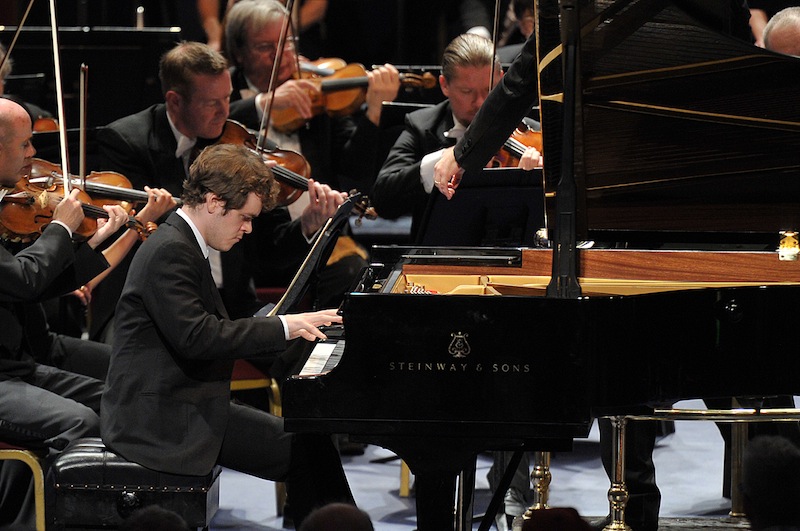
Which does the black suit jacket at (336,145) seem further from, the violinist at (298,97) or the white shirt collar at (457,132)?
the white shirt collar at (457,132)

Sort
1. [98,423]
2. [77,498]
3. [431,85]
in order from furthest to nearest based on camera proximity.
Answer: [431,85]
[98,423]
[77,498]

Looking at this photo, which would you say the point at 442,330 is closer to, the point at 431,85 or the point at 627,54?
the point at 627,54

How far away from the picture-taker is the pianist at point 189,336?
3.12m

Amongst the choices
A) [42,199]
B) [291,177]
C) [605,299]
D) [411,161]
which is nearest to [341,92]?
[411,161]

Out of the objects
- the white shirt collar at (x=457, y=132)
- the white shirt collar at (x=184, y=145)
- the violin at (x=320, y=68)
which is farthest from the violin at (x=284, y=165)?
the violin at (x=320, y=68)

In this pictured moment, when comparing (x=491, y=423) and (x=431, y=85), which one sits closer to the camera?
(x=491, y=423)

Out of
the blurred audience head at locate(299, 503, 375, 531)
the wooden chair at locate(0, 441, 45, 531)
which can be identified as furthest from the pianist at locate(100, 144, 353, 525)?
the blurred audience head at locate(299, 503, 375, 531)

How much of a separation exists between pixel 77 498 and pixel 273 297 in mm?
1989

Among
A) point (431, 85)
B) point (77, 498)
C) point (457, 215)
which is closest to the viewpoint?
point (77, 498)

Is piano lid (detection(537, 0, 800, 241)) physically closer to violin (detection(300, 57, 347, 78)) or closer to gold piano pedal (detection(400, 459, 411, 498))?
gold piano pedal (detection(400, 459, 411, 498))

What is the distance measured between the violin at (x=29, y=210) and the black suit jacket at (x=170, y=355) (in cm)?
93

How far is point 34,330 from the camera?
4.17m

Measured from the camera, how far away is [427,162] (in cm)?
449

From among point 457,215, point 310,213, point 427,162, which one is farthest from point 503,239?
point 310,213
